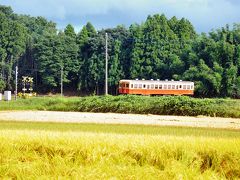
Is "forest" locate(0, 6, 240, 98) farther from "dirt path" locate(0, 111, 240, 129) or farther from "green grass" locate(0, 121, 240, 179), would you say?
"green grass" locate(0, 121, 240, 179)

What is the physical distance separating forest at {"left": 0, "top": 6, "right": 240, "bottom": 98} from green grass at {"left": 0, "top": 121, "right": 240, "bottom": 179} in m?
57.7

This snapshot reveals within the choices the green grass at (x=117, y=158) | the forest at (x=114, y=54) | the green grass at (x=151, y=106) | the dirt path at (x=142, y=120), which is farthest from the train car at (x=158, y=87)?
the green grass at (x=117, y=158)

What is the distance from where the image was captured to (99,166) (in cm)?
752

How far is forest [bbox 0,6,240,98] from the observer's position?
2650 inches

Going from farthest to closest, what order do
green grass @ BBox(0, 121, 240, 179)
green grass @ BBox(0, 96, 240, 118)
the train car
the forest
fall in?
the forest → the train car → green grass @ BBox(0, 96, 240, 118) → green grass @ BBox(0, 121, 240, 179)

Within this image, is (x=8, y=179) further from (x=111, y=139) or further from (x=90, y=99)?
(x=90, y=99)

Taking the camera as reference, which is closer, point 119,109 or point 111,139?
point 111,139

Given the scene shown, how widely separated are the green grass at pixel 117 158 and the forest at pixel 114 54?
57.7 metres

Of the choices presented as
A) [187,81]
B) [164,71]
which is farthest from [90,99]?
[164,71]

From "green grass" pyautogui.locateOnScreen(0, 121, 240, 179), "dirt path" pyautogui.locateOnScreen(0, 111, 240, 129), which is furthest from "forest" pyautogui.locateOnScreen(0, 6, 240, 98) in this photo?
"green grass" pyautogui.locateOnScreen(0, 121, 240, 179)

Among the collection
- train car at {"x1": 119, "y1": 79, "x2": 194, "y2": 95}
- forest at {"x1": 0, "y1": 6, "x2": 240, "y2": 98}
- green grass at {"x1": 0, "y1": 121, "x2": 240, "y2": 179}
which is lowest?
green grass at {"x1": 0, "y1": 121, "x2": 240, "y2": 179}

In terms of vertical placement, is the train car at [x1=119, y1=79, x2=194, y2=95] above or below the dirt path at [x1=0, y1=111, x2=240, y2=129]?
above

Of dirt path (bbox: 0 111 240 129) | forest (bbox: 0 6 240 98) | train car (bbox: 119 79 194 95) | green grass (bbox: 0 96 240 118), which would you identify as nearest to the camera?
dirt path (bbox: 0 111 240 129)

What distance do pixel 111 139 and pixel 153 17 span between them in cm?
7697
